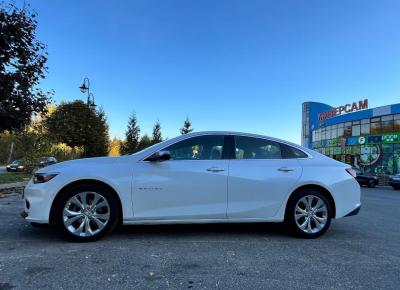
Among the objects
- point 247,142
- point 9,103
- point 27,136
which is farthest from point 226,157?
point 27,136

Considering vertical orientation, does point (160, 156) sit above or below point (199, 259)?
above

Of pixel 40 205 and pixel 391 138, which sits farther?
pixel 391 138

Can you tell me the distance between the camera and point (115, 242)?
4969 mm

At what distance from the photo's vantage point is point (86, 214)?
4.89m

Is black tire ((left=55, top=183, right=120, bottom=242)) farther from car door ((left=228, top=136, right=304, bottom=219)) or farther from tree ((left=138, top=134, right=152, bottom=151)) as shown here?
tree ((left=138, top=134, right=152, bottom=151))

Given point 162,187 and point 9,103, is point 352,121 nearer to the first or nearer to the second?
point 9,103

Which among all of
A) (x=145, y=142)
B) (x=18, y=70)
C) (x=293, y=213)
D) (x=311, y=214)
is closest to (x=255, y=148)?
(x=293, y=213)

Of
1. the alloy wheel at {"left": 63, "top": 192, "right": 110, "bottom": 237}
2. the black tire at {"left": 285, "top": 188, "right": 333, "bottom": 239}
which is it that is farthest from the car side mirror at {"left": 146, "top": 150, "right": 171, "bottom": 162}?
the black tire at {"left": 285, "top": 188, "right": 333, "bottom": 239}

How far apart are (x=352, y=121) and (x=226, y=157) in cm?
4726

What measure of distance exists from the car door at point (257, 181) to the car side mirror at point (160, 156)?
0.92m

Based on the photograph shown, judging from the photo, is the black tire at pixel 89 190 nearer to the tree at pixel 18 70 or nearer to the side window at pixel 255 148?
the side window at pixel 255 148

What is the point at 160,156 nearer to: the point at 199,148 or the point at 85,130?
the point at 199,148

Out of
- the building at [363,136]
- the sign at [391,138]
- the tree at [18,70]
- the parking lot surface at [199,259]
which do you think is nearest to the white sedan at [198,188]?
the parking lot surface at [199,259]

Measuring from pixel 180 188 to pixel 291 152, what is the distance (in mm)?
1838
